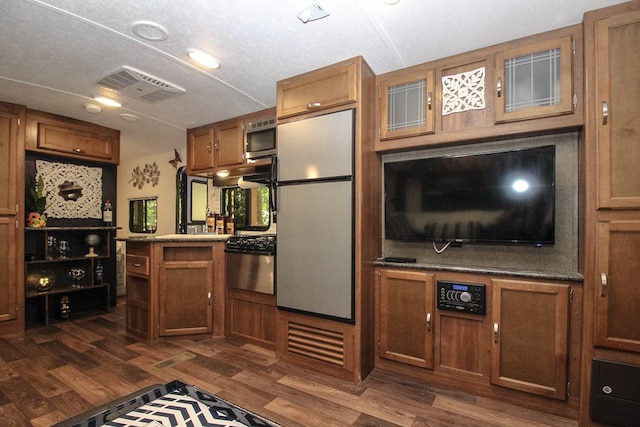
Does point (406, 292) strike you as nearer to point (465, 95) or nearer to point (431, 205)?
point (431, 205)

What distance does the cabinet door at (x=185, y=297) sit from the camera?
3.18 m

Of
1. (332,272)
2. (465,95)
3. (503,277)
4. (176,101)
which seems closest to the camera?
(503,277)

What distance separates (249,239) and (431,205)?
6.01 feet

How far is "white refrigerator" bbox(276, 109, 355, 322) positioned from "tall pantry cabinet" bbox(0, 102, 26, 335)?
3.05 metres

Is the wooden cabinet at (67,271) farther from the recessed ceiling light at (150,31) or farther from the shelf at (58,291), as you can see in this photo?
the recessed ceiling light at (150,31)

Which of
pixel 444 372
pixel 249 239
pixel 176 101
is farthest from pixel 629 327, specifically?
pixel 176 101

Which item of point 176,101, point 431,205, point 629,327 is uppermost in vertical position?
point 176,101

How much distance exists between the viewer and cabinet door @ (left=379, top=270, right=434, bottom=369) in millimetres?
2350

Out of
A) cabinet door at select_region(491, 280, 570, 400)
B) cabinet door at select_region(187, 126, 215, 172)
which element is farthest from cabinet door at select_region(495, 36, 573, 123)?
cabinet door at select_region(187, 126, 215, 172)

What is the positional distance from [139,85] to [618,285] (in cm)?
398

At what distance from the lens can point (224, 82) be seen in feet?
9.61

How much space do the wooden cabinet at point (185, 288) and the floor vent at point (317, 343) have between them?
114 cm

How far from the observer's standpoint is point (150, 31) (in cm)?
212

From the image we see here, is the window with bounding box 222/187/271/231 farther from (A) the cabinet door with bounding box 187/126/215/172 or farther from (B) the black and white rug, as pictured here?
(B) the black and white rug
